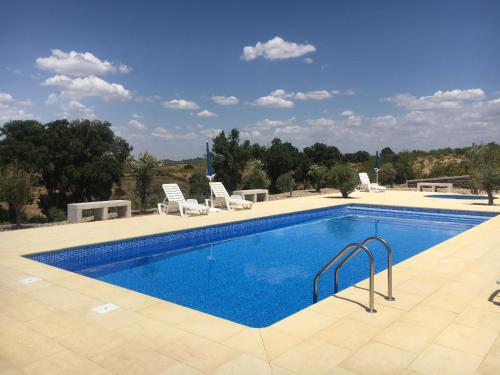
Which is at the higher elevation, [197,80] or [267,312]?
[197,80]

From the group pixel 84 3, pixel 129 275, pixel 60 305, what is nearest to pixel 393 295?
pixel 60 305

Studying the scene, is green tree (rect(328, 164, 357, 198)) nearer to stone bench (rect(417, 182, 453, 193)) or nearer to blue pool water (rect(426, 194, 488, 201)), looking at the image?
blue pool water (rect(426, 194, 488, 201))

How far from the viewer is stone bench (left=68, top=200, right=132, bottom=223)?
9.98 meters

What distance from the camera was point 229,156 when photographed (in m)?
26.0

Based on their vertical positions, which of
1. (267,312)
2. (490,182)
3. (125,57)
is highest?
(125,57)

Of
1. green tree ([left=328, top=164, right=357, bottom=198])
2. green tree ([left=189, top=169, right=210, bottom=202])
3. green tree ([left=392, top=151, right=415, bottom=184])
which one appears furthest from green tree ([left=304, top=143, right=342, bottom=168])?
green tree ([left=328, top=164, right=357, bottom=198])

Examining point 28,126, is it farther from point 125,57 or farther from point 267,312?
point 267,312

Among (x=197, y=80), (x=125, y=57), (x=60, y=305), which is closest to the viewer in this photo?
(x=60, y=305)

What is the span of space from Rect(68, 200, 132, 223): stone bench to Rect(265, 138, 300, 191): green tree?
705 inches

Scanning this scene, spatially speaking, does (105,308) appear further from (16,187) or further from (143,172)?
(143,172)

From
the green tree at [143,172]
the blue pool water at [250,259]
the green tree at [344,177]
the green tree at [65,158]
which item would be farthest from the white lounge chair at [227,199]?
the green tree at [65,158]

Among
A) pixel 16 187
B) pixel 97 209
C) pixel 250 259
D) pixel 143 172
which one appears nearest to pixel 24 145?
pixel 16 187

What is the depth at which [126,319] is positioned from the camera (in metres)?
3.62

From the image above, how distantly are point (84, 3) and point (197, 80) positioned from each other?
38.6 ft
